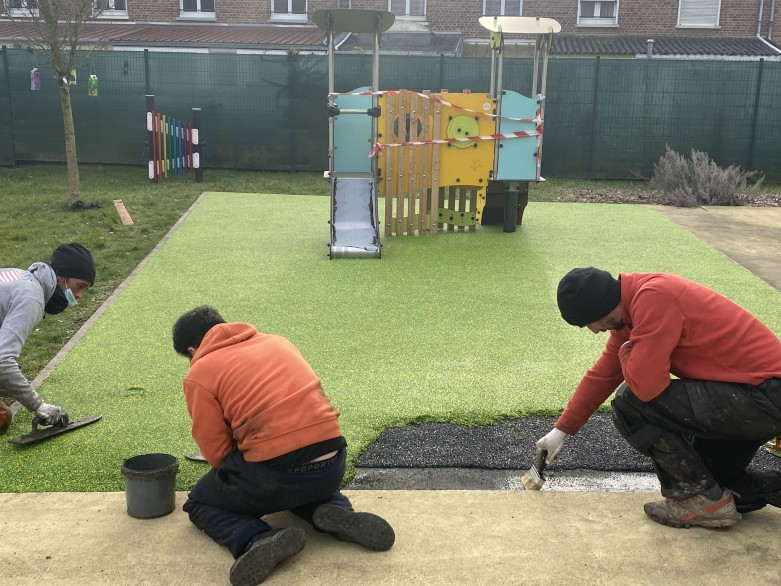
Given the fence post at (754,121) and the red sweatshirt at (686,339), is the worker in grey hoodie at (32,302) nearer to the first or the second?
the red sweatshirt at (686,339)

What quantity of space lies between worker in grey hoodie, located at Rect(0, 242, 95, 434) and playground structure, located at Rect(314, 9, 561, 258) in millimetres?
5296

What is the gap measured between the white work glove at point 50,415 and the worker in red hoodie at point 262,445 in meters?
1.36

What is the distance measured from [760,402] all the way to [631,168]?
13581 millimetres

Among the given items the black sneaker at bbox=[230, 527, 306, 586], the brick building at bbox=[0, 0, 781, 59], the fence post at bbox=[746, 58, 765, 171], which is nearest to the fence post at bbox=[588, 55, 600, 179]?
the fence post at bbox=[746, 58, 765, 171]

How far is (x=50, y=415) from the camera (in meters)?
4.23

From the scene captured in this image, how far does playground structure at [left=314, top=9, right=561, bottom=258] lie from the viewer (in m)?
9.70

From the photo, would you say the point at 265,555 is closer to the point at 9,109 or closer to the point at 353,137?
the point at 353,137

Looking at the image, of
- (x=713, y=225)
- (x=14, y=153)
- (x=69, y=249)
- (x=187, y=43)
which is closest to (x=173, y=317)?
(x=69, y=249)

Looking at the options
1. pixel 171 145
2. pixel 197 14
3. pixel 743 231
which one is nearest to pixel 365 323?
pixel 743 231

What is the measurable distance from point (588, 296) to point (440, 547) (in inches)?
43.6

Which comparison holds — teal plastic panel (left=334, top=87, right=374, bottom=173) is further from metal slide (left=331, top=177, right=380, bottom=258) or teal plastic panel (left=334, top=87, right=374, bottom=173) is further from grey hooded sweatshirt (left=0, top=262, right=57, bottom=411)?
grey hooded sweatshirt (left=0, top=262, right=57, bottom=411)

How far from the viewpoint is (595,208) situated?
41.8 feet

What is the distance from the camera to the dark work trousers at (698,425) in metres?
3.15

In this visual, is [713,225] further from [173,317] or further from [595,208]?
[173,317]
